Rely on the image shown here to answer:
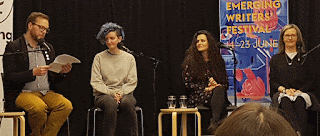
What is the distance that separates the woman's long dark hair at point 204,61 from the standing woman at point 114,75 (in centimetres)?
61

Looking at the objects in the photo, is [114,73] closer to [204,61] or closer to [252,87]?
[204,61]

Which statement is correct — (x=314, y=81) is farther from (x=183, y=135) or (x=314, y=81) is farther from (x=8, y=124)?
(x=8, y=124)

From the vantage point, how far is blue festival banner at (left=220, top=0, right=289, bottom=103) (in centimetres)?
467

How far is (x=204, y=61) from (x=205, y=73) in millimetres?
134

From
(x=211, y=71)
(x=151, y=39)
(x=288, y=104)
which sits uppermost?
(x=151, y=39)

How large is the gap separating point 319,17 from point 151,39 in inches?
75.7

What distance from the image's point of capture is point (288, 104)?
3863 mm

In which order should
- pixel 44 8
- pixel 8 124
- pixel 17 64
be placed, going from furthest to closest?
pixel 44 8
pixel 8 124
pixel 17 64

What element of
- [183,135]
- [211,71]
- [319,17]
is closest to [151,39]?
[211,71]

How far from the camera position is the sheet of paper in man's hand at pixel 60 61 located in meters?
3.49

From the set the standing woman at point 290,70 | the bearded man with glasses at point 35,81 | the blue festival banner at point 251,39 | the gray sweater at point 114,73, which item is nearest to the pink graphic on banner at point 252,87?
the blue festival banner at point 251,39

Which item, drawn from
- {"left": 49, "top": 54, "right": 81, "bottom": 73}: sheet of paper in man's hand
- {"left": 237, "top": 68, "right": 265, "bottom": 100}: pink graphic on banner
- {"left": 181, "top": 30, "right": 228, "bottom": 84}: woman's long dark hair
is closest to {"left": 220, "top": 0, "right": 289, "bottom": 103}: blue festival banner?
{"left": 237, "top": 68, "right": 265, "bottom": 100}: pink graphic on banner

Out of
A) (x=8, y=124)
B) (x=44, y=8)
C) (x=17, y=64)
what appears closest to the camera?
(x=17, y=64)

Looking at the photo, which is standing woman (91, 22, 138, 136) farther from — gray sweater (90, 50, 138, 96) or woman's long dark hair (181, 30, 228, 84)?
woman's long dark hair (181, 30, 228, 84)
